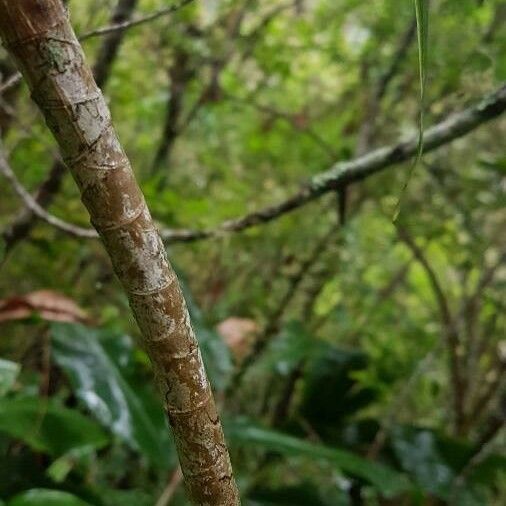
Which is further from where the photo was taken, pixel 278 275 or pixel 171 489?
pixel 278 275

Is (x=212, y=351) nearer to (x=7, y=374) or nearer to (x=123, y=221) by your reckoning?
(x=7, y=374)

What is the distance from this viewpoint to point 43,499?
79cm

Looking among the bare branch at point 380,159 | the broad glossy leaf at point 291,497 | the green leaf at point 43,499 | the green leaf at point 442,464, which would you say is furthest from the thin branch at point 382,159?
the green leaf at point 442,464

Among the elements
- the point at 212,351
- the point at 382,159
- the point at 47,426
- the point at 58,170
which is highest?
the point at 58,170

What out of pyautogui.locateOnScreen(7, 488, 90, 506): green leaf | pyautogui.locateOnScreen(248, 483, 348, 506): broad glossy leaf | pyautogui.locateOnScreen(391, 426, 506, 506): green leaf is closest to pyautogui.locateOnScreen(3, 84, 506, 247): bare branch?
pyautogui.locateOnScreen(7, 488, 90, 506): green leaf

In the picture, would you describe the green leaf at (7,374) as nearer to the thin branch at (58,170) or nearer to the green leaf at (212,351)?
the thin branch at (58,170)

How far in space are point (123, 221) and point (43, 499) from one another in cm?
52

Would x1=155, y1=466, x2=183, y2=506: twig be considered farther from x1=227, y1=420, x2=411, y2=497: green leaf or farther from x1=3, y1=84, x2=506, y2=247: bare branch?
x1=3, y1=84, x2=506, y2=247: bare branch

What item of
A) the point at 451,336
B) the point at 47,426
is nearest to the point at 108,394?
the point at 47,426

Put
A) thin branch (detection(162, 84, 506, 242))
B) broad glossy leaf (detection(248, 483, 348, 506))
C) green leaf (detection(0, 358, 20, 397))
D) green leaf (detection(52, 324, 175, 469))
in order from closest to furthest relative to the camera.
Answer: thin branch (detection(162, 84, 506, 242))
green leaf (detection(0, 358, 20, 397))
green leaf (detection(52, 324, 175, 469))
broad glossy leaf (detection(248, 483, 348, 506))

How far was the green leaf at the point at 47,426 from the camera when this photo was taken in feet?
3.05

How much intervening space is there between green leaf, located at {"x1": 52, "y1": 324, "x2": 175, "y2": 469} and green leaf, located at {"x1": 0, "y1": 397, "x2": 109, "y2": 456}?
4cm

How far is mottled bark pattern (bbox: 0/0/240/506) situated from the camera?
355 mm

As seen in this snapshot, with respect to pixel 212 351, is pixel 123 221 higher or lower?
lower
